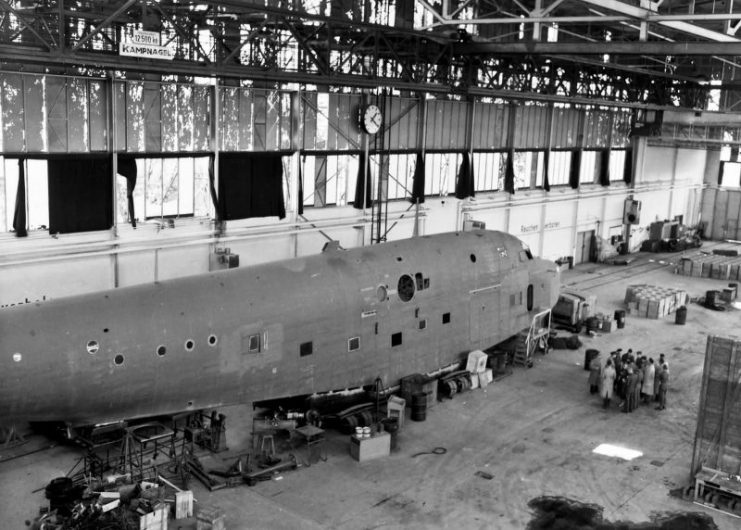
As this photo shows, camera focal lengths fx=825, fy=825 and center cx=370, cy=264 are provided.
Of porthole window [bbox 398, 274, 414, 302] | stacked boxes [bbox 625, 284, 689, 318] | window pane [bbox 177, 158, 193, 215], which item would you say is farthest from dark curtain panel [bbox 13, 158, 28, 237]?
stacked boxes [bbox 625, 284, 689, 318]

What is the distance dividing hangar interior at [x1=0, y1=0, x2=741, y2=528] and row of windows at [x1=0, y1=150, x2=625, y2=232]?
0.07m

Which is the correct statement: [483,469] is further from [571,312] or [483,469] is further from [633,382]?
[571,312]

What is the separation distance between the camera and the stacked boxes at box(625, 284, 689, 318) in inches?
1593

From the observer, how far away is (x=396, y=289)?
2564 centimetres

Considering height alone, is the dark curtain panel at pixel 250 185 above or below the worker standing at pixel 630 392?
above

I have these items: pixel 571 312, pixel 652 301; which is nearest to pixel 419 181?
pixel 571 312

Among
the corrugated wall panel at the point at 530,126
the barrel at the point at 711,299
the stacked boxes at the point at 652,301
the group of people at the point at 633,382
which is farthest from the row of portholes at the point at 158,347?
the barrel at the point at 711,299

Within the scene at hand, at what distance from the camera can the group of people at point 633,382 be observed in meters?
27.5

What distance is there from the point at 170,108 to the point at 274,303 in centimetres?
1064

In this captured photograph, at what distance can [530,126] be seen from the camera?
160 ft

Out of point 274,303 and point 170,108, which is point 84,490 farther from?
point 170,108

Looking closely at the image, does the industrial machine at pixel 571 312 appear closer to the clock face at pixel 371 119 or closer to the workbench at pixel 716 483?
the clock face at pixel 371 119

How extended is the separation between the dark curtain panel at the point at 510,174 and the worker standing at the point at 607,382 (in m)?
20.4

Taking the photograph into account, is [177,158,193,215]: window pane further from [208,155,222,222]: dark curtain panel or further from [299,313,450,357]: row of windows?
[299,313,450,357]: row of windows
